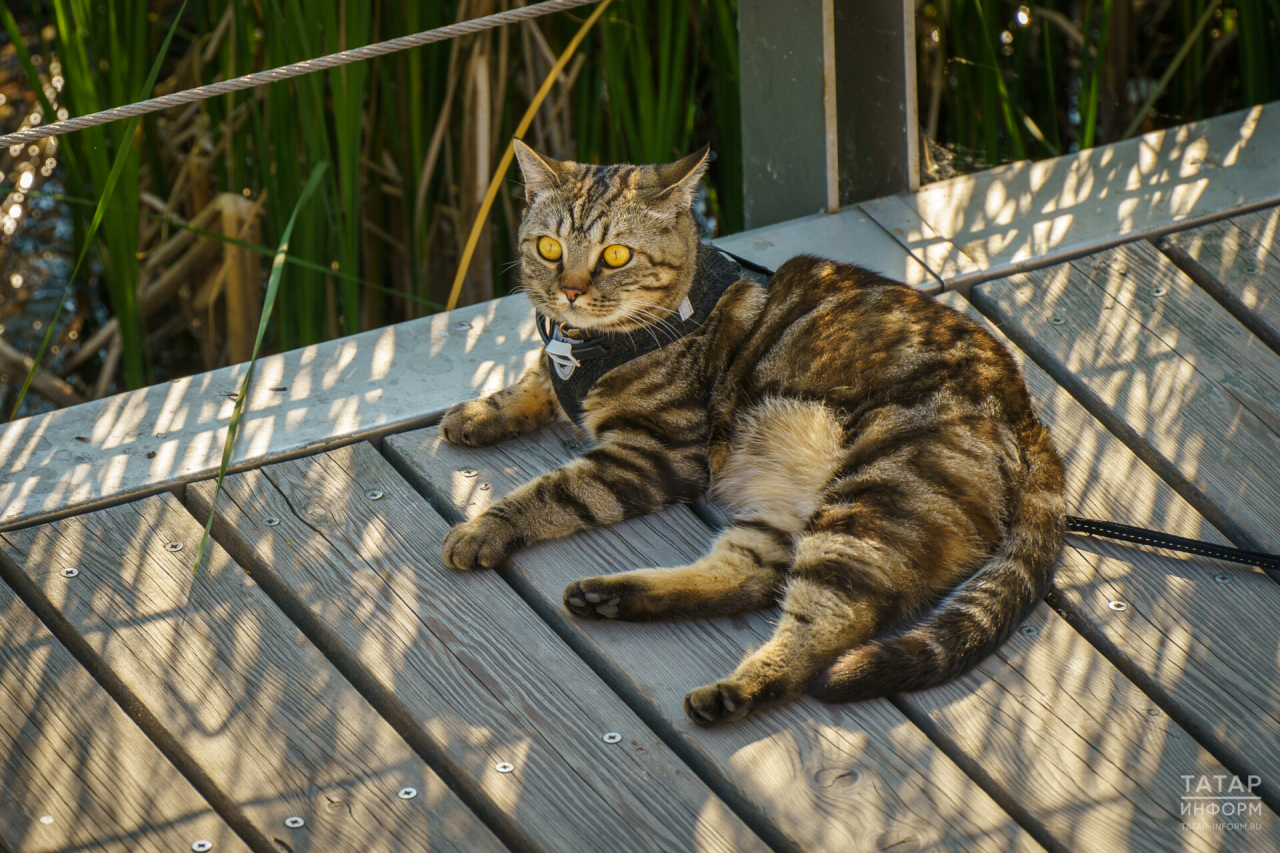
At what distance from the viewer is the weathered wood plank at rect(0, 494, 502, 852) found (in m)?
1.44

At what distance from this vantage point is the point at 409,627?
67.4 inches

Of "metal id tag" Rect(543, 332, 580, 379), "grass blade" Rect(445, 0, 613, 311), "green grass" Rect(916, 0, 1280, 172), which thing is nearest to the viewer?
"metal id tag" Rect(543, 332, 580, 379)

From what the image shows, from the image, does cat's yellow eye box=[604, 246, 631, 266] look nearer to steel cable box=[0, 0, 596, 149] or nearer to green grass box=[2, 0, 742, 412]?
steel cable box=[0, 0, 596, 149]

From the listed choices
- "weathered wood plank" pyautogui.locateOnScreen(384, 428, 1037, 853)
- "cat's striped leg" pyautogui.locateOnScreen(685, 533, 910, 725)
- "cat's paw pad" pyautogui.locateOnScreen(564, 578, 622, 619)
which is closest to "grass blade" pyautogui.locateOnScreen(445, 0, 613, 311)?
"weathered wood plank" pyautogui.locateOnScreen(384, 428, 1037, 853)

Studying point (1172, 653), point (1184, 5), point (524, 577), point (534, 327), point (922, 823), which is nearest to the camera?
point (922, 823)

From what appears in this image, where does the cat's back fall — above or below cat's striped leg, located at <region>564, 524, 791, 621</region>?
above

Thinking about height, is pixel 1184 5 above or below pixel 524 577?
above

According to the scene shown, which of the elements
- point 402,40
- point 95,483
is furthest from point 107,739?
point 402,40

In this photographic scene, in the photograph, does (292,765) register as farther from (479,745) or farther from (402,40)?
(402,40)

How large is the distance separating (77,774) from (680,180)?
4.12 ft

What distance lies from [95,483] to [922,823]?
1.33 m

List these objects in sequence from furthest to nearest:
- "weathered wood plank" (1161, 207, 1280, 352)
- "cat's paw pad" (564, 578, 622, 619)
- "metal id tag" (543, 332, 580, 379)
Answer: "weathered wood plank" (1161, 207, 1280, 352) < "metal id tag" (543, 332, 580, 379) < "cat's paw pad" (564, 578, 622, 619)

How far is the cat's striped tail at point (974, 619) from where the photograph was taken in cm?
156

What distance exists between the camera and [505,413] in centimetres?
209
